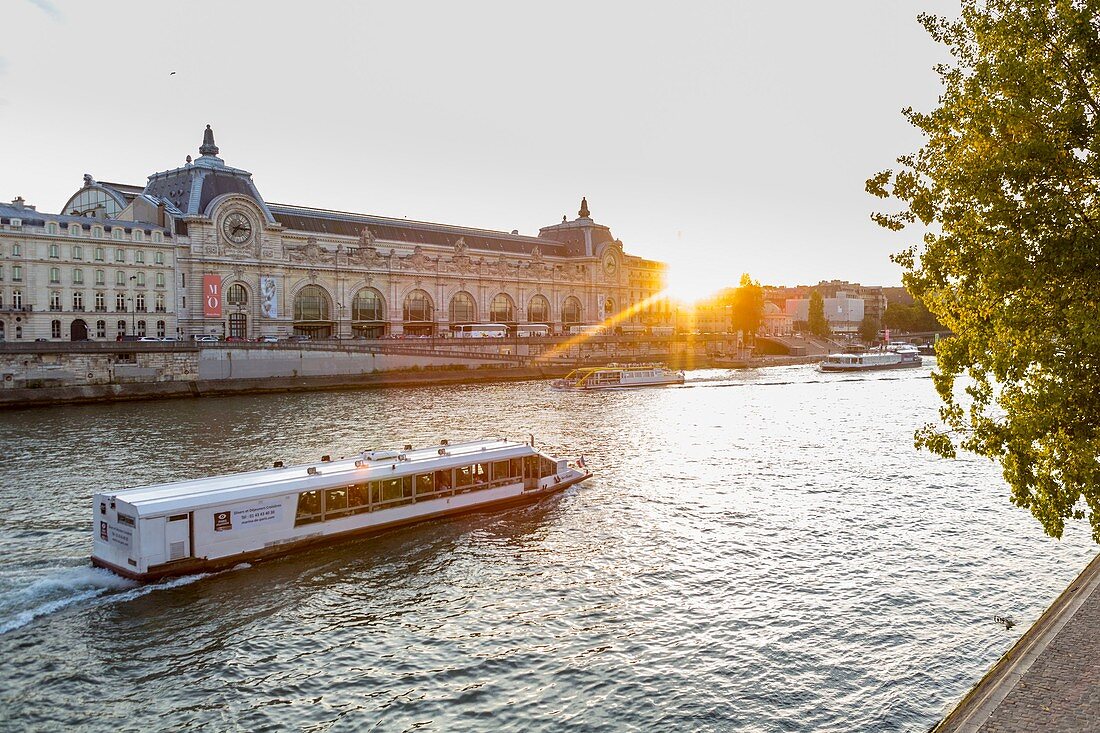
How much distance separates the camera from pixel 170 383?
3014 inches

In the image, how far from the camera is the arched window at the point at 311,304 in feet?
356

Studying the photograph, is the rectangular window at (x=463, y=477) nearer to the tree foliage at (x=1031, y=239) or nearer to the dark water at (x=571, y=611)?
the dark water at (x=571, y=611)

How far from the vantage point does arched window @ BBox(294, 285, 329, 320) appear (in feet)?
356

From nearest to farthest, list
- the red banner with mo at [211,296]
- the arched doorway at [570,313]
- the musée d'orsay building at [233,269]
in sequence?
the musée d'orsay building at [233,269] → the red banner with mo at [211,296] → the arched doorway at [570,313]

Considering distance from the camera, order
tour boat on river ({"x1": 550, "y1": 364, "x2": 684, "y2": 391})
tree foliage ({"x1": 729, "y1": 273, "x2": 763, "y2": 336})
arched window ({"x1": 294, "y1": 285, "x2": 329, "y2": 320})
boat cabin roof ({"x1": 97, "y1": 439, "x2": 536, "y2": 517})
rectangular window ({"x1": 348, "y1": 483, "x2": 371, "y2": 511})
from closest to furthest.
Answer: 1. boat cabin roof ({"x1": 97, "y1": 439, "x2": 536, "y2": 517})
2. rectangular window ({"x1": 348, "y1": 483, "x2": 371, "y2": 511})
3. tour boat on river ({"x1": 550, "y1": 364, "x2": 684, "y2": 391})
4. arched window ({"x1": 294, "y1": 285, "x2": 329, "y2": 320})
5. tree foliage ({"x1": 729, "y1": 273, "x2": 763, "y2": 336})

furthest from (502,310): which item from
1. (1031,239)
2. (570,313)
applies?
(1031,239)

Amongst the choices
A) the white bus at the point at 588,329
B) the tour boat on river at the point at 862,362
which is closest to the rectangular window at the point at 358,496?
the white bus at the point at 588,329

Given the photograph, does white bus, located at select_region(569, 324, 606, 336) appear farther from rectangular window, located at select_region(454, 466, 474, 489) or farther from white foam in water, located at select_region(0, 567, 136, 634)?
white foam in water, located at select_region(0, 567, 136, 634)

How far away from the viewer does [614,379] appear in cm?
9456

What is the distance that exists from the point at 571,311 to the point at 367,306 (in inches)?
1918

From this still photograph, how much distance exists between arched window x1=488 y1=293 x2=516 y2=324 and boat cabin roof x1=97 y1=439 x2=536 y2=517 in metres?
101

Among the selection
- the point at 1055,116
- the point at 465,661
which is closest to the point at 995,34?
the point at 1055,116

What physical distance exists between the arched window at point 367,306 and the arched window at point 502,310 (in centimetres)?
2198

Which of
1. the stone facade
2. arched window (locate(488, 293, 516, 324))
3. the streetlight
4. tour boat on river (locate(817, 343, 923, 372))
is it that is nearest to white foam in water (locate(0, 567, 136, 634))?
the stone facade
